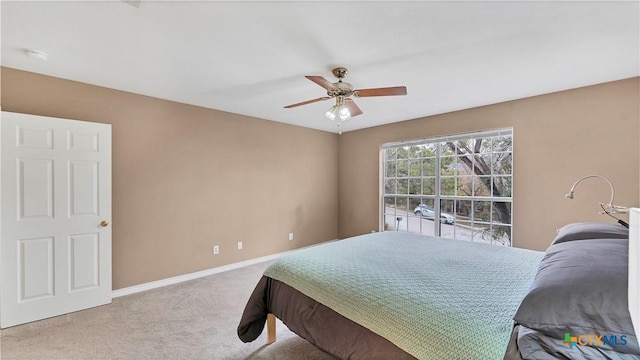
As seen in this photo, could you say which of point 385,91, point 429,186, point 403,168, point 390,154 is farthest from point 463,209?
point 385,91

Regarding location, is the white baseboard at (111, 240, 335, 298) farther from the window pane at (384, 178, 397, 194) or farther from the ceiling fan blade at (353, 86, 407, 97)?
the ceiling fan blade at (353, 86, 407, 97)

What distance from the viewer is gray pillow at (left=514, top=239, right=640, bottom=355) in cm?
96

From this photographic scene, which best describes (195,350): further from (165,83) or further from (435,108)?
(435,108)

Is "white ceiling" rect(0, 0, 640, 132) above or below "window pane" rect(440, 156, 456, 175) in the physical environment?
above

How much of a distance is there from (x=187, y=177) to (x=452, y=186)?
12.6ft

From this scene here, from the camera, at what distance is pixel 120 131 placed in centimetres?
311

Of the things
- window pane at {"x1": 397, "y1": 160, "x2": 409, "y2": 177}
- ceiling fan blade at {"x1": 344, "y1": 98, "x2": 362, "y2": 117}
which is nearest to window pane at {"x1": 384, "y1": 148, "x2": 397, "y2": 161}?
window pane at {"x1": 397, "y1": 160, "x2": 409, "y2": 177}

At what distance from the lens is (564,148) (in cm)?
308

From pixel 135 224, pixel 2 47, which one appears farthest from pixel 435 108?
pixel 2 47

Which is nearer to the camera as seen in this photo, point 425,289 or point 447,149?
point 425,289

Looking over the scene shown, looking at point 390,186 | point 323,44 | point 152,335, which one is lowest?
point 152,335

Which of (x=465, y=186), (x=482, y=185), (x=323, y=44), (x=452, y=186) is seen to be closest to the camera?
(x=323, y=44)

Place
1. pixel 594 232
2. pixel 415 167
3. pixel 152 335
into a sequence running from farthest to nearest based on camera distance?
pixel 415 167 < pixel 152 335 < pixel 594 232

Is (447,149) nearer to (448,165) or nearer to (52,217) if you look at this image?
(448,165)
